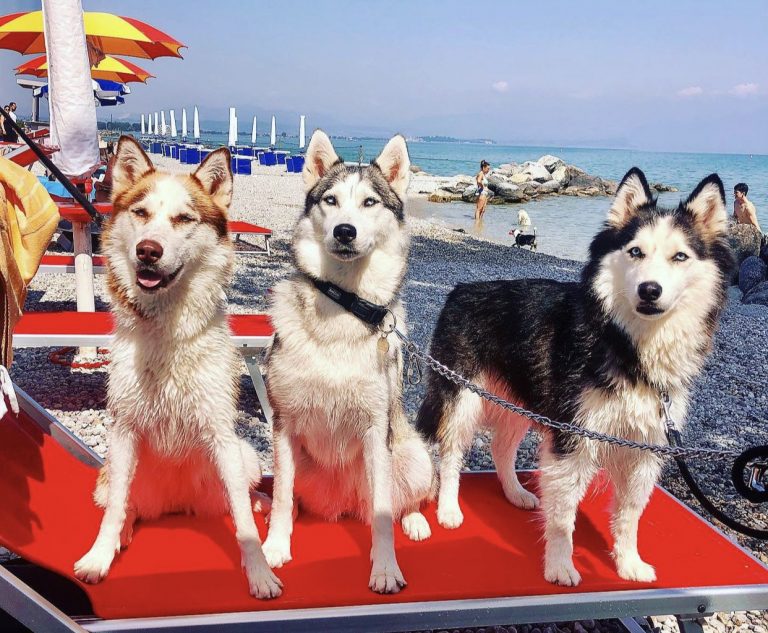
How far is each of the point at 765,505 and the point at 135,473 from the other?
4.54 m

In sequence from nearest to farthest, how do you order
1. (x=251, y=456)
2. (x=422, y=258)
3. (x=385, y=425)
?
1. (x=385, y=425)
2. (x=251, y=456)
3. (x=422, y=258)

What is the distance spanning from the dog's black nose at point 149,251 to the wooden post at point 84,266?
15.1 ft

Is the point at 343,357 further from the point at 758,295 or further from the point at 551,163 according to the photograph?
the point at 551,163

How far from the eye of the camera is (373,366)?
8.93ft

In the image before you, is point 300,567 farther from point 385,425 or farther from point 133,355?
point 133,355

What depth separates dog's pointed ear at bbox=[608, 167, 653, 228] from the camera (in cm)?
266

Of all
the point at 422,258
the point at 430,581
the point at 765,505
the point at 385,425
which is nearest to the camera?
the point at 430,581

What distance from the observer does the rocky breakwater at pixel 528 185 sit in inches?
1373

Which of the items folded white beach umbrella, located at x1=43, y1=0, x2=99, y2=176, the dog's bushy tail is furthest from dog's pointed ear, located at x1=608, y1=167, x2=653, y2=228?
folded white beach umbrella, located at x1=43, y1=0, x2=99, y2=176

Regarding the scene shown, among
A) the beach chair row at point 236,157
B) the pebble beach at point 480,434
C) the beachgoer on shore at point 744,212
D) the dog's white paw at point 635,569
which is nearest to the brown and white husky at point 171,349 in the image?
the pebble beach at point 480,434

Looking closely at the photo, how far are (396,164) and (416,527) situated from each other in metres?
1.82

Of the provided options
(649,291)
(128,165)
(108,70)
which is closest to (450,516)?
(649,291)

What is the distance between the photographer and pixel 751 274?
1319 cm

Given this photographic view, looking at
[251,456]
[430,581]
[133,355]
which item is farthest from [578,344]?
[133,355]
